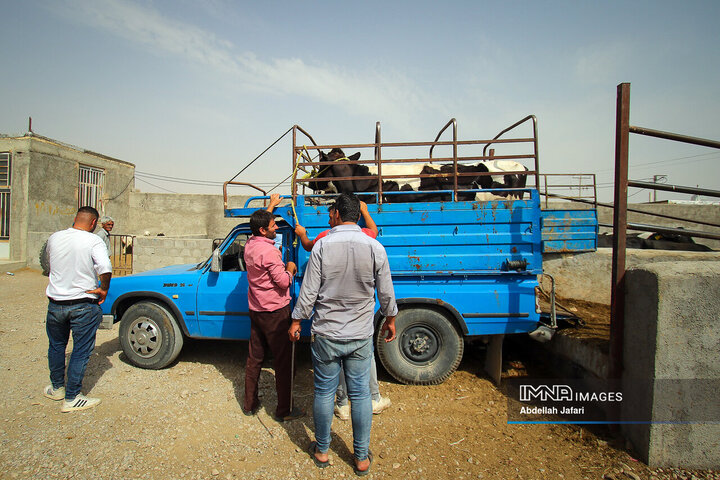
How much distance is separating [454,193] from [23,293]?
10351 mm

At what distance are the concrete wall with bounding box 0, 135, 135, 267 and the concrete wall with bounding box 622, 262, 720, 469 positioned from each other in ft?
51.1

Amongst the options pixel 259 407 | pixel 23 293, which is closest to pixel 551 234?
pixel 259 407

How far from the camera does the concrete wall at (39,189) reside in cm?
1215

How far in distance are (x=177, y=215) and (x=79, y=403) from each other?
14.2m

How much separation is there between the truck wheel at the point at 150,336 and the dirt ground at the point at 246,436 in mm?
170

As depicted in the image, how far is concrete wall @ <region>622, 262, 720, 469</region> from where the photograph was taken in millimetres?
2504

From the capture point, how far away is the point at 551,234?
634cm

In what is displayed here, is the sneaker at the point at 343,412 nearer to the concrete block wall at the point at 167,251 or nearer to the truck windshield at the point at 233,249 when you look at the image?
the truck windshield at the point at 233,249

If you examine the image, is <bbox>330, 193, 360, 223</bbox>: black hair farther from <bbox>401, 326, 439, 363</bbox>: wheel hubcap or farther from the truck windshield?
the truck windshield

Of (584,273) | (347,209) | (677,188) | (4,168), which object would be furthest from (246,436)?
(4,168)

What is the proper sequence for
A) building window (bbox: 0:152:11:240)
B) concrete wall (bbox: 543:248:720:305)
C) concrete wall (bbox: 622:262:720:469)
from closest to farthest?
concrete wall (bbox: 622:262:720:469), concrete wall (bbox: 543:248:720:305), building window (bbox: 0:152:11:240)

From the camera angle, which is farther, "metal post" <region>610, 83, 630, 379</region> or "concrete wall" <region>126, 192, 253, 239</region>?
"concrete wall" <region>126, 192, 253, 239</region>

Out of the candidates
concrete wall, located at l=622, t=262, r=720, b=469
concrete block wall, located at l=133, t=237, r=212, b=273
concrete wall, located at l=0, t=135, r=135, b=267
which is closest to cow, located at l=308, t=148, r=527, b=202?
concrete wall, located at l=622, t=262, r=720, b=469

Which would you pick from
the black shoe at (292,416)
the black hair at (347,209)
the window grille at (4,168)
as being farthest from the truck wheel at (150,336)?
the window grille at (4,168)
